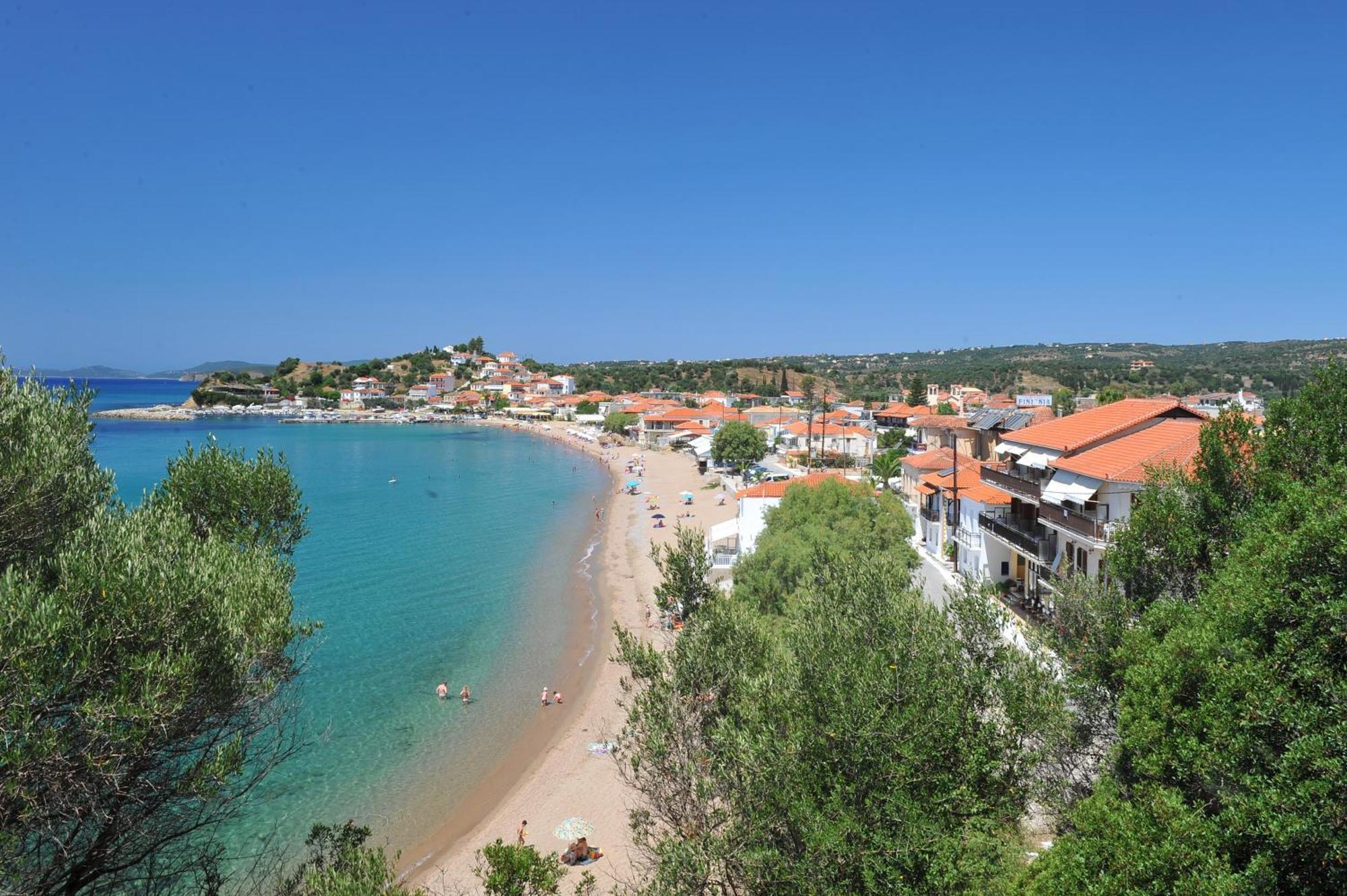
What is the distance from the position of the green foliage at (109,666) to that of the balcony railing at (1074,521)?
16815mm

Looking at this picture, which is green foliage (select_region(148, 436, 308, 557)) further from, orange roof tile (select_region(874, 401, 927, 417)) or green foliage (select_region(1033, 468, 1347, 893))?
orange roof tile (select_region(874, 401, 927, 417))

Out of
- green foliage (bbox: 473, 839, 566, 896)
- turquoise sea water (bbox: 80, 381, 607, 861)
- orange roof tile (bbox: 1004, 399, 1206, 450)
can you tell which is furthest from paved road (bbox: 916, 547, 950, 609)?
green foliage (bbox: 473, 839, 566, 896)

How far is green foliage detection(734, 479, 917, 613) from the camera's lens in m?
20.1

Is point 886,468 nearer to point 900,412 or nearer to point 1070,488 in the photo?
point 1070,488

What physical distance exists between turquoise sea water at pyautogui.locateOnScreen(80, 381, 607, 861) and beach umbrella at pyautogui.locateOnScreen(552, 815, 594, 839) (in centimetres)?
324

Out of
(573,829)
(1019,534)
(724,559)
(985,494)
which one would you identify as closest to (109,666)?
(573,829)

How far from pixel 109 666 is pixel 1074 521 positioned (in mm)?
19114

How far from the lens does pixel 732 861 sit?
30.5 feet

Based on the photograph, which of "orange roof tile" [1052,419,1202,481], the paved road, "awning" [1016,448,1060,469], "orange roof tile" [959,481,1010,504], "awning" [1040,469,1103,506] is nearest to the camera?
"orange roof tile" [1052,419,1202,481]

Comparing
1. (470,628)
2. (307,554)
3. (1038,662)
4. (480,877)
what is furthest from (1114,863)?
(307,554)

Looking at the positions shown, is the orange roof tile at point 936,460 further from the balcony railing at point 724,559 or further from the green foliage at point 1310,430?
the green foliage at point 1310,430

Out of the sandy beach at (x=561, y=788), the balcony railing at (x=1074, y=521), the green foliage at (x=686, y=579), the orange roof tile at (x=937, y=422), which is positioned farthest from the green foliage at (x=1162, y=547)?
the orange roof tile at (x=937, y=422)

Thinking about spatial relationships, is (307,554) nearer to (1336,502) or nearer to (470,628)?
(470,628)

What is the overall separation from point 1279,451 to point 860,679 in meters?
7.35
